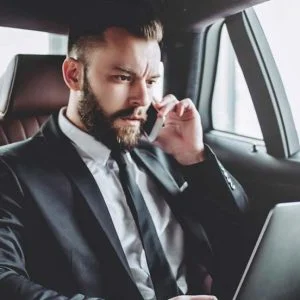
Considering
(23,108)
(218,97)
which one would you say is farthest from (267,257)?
Result: (218,97)

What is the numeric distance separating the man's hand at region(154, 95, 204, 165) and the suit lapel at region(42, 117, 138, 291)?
0.41 metres

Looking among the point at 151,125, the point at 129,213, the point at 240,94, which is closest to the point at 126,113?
the point at 151,125

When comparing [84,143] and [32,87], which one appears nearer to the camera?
[84,143]

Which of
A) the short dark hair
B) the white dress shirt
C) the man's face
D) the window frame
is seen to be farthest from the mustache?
the window frame

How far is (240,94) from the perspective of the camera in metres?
2.40

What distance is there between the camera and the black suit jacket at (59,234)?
1.21 m

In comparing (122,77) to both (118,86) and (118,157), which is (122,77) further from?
(118,157)

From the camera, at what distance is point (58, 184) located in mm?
1367

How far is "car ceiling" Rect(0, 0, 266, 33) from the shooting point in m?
1.94

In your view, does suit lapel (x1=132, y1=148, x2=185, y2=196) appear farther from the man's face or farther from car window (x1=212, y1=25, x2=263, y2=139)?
car window (x1=212, y1=25, x2=263, y2=139)

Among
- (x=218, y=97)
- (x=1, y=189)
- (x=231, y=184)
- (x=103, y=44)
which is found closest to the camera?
(x=1, y=189)

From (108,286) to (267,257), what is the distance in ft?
1.88

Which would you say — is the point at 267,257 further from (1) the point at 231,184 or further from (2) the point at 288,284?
(1) the point at 231,184

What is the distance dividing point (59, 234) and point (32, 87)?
2.89 ft
